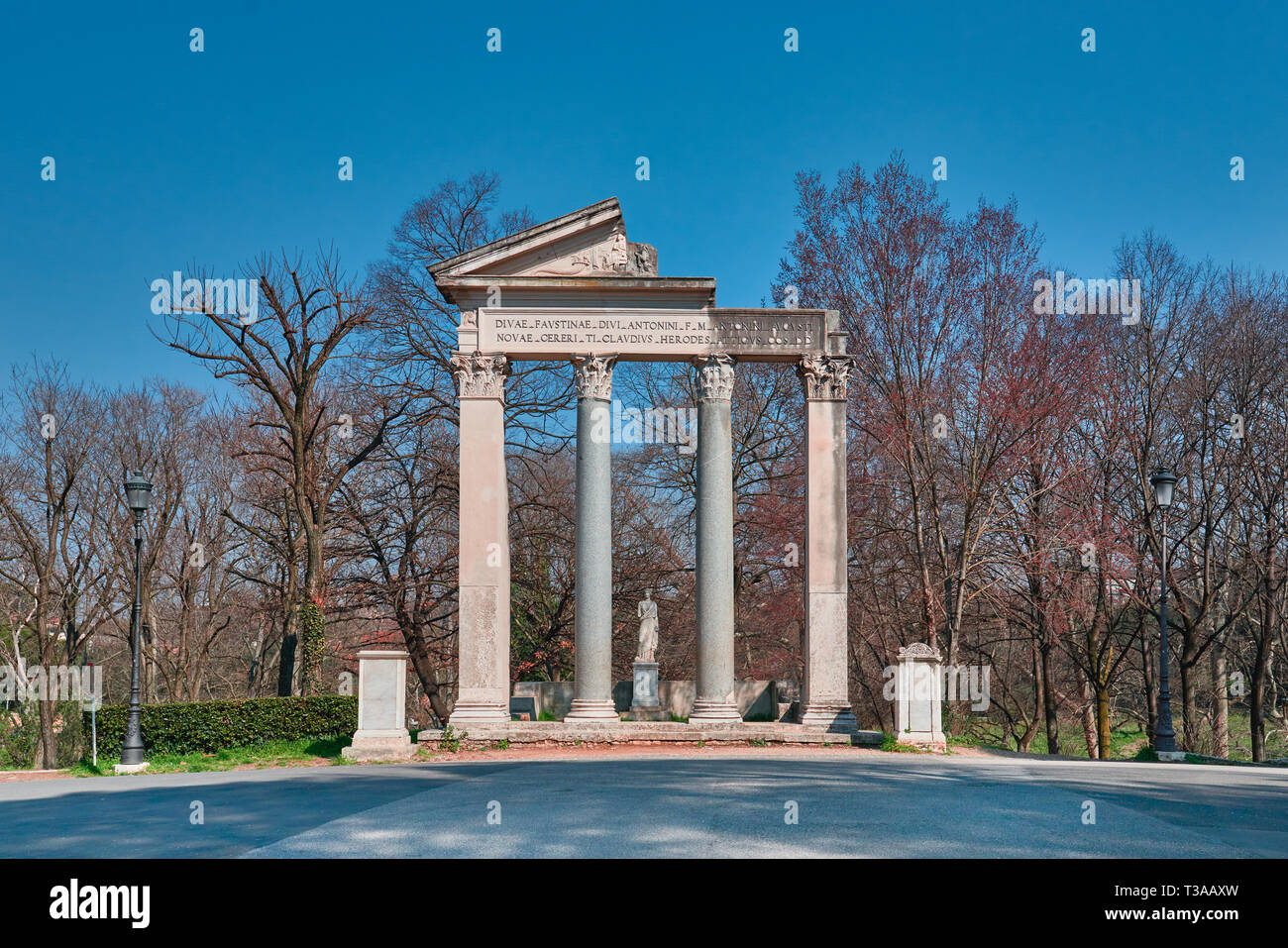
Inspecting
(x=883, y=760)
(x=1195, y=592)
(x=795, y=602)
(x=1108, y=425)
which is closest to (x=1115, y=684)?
(x=1195, y=592)

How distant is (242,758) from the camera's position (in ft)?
64.0

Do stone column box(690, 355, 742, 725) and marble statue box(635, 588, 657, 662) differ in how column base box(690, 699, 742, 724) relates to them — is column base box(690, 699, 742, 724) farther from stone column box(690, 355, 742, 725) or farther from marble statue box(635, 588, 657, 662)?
marble statue box(635, 588, 657, 662)

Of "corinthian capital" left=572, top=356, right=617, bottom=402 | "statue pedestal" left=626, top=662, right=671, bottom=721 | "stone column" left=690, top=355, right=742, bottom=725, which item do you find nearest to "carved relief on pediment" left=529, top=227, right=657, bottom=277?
"corinthian capital" left=572, top=356, right=617, bottom=402

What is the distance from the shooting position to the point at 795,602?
31.9 m

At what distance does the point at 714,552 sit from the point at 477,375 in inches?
234

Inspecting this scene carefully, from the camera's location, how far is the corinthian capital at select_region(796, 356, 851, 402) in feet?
71.4

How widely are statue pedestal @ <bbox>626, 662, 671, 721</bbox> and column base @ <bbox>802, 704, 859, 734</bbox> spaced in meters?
3.47

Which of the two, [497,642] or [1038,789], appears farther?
[497,642]

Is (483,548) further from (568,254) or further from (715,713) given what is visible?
(568,254)

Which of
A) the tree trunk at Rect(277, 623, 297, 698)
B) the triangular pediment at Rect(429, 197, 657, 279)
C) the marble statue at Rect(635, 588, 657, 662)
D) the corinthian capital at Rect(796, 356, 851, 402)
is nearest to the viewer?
the triangular pediment at Rect(429, 197, 657, 279)

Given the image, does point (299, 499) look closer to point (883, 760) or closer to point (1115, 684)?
point (883, 760)
